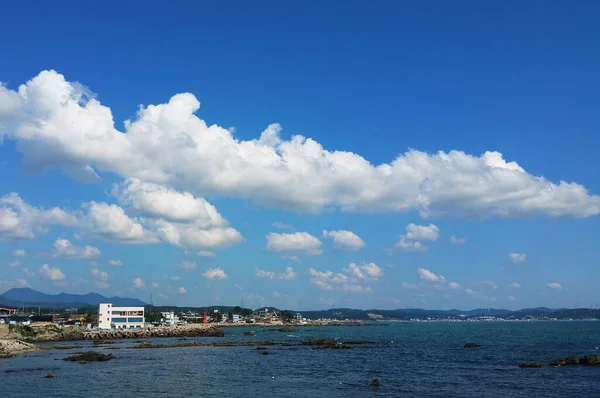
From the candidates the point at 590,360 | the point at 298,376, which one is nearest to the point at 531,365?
the point at 590,360

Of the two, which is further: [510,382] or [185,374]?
[185,374]

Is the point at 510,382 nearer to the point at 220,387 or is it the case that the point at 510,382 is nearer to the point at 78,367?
the point at 220,387

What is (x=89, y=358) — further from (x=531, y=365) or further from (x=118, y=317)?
(x=118, y=317)

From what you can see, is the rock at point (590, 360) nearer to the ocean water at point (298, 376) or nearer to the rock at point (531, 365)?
the ocean water at point (298, 376)

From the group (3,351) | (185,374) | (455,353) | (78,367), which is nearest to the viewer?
(185,374)

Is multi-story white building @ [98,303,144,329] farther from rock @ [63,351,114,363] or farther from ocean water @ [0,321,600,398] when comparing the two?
rock @ [63,351,114,363]

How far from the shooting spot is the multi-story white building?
459ft

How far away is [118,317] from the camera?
14412 centimetres

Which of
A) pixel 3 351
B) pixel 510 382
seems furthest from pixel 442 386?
pixel 3 351

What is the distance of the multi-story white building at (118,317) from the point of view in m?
140

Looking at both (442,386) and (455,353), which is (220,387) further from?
(455,353)

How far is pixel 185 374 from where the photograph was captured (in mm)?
58281

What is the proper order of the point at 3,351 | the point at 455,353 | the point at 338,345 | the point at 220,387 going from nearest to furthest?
the point at 220,387 → the point at 3,351 → the point at 455,353 → the point at 338,345

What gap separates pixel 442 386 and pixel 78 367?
→ 44989 millimetres
